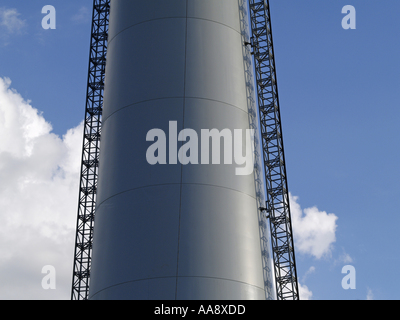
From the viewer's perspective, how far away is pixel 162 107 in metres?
24.5

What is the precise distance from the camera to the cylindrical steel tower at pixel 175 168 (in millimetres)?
21875

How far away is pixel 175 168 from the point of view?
75.9ft

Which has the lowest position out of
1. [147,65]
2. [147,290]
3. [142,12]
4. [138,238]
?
[147,290]

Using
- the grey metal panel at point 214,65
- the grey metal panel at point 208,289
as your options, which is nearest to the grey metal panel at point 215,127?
the grey metal panel at point 214,65

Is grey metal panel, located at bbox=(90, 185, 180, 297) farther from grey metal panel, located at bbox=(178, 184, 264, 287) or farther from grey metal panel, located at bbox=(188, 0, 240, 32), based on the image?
grey metal panel, located at bbox=(188, 0, 240, 32)

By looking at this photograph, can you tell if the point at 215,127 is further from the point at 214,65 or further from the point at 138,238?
the point at 138,238

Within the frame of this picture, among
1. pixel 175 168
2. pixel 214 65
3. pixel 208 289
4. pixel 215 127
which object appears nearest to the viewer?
pixel 208 289

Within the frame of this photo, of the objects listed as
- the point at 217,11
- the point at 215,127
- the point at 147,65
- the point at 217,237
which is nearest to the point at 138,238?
the point at 217,237

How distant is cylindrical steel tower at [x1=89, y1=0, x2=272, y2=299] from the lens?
21.9 metres

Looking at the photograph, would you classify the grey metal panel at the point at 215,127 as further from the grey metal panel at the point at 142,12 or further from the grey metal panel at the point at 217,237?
the grey metal panel at the point at 142,12
